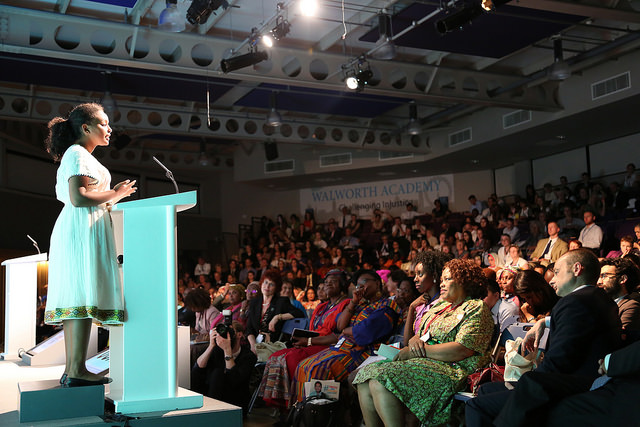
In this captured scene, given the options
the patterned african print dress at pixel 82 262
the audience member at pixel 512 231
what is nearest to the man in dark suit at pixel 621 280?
the patterned african print dress at pixel 82 262

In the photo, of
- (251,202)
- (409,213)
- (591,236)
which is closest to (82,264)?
(591,236)

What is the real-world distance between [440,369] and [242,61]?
4.40m

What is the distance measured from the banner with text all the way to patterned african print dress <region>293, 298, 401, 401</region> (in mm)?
10268

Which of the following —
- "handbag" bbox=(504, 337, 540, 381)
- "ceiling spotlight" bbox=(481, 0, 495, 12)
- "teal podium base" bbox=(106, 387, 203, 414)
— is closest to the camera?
"teal podium base" bbox=(106, 387, 203, 414)

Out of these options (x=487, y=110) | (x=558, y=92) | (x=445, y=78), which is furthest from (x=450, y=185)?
(x=445, y=78)

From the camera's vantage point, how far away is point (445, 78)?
8.59m

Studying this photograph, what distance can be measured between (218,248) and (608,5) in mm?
11763

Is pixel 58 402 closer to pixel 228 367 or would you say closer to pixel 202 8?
pixel 228 367

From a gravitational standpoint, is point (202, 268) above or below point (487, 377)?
above

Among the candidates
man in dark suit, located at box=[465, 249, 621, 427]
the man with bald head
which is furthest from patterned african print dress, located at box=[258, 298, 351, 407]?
the man with bald head

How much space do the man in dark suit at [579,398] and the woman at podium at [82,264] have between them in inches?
56.3

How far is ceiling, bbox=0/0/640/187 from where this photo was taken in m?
6.71

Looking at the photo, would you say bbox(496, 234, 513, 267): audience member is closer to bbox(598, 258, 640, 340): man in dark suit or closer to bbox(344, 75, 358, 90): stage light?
bbox(344, 75, 358, 90): stage light

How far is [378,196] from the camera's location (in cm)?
1507
